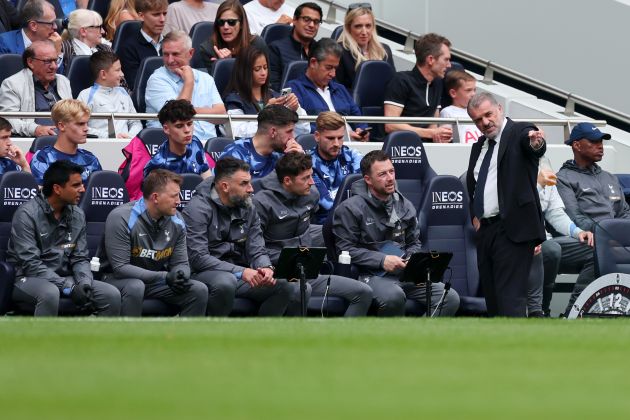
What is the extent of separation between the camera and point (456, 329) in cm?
953

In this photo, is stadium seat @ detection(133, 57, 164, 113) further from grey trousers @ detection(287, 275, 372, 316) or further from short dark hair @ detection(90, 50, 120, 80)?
grey trousers @ detection(287, 275, 372, 316)

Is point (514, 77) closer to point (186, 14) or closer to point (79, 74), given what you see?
point (186, 14)

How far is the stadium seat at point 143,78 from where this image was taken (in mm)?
16250

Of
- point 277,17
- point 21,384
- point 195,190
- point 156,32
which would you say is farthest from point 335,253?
point 21,384

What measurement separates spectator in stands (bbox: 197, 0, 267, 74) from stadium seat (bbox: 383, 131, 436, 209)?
257 centimetres

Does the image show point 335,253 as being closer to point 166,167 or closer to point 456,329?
point 166,167

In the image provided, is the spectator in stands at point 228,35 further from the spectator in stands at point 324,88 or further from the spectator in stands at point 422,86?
the spectator in stands at point 422,86

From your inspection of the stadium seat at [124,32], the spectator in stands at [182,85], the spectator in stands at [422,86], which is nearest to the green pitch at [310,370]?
the spectator in stands at [182,85]

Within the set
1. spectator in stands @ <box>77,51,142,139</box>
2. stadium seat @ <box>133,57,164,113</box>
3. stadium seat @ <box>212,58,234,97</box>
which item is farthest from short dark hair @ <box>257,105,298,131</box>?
stadium seat @ <box>212,58,234,97</box>

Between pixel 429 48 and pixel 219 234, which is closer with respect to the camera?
pixel 219 234

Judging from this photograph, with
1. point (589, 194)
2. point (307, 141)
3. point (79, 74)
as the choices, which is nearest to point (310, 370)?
point (307, 141)

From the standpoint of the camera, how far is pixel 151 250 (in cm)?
1319

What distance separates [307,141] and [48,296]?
12.5ft

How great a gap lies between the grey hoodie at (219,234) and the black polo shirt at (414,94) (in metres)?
3.87
